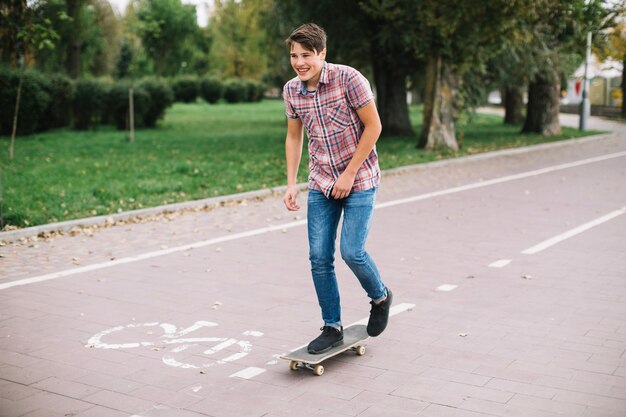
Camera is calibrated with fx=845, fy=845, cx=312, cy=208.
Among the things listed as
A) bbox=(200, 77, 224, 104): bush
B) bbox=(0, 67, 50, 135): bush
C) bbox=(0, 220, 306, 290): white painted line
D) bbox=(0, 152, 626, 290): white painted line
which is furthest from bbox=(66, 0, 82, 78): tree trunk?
bbox=(0, 220, 306, 290): white painted line

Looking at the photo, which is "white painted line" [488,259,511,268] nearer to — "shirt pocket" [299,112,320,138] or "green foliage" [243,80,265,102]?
"shirt pocket" [299,112,320,138]

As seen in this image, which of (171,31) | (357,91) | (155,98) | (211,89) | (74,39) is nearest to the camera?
(357,91)

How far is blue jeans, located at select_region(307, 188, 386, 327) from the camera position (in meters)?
5.11

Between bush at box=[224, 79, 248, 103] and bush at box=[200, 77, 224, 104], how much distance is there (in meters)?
0.93

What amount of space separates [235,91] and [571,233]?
2168 inches

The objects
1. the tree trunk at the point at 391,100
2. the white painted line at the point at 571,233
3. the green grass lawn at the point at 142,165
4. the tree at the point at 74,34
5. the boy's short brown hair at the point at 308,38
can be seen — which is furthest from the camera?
the tree at the point at 74,34

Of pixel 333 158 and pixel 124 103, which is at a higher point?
pixel 333 158

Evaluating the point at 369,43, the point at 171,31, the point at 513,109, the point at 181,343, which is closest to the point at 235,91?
the point at 171,31

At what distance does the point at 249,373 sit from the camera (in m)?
5.09

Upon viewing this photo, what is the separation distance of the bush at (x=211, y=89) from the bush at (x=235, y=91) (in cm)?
93

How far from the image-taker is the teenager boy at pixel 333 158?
495 cm

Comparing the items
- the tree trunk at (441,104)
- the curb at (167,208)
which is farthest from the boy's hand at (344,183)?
the tree trunk at (441,104)

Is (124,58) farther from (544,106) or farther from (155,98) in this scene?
(544,106)

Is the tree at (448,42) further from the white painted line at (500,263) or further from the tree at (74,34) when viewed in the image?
the tree at (74,34)
